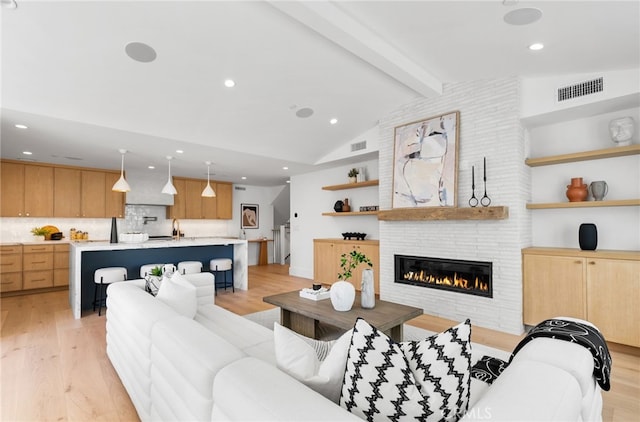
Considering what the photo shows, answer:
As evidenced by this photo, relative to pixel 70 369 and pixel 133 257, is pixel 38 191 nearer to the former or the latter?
pixel 133 257

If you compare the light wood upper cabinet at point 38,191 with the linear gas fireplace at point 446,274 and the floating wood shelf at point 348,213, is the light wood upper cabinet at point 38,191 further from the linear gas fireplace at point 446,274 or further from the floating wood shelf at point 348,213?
the linear gas fireplace at point 446,274

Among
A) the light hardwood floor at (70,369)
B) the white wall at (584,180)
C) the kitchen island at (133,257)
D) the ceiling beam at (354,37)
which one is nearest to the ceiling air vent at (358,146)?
the ceiling beam at (354,37)

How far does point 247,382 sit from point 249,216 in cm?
864

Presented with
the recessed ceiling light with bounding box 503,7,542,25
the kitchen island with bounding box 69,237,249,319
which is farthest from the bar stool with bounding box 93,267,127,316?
the recessed ceiling light with bounding box 503,7,542,25

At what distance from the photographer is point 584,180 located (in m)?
3.71

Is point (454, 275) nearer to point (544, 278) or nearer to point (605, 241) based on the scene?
point (544, 278)

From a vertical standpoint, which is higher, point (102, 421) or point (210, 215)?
point (210, 215)

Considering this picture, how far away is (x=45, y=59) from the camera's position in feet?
9.87

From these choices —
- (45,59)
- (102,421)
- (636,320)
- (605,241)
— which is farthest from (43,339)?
(605,241)

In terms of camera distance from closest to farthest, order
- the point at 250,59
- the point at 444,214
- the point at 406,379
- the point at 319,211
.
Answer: the point at 406,379 < the point at 250,59 < the point at 444,214 < the point at 319,211

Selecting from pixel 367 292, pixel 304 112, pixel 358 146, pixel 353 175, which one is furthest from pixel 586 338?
pixel 353 175

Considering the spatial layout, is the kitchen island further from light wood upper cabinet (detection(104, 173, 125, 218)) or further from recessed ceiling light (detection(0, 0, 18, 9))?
recessed ceiling light (detection(0, 0, 18, 9))

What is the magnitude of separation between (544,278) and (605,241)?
2.62 feet

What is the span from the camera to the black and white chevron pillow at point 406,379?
107 cm
